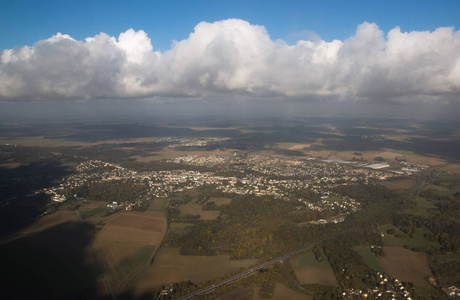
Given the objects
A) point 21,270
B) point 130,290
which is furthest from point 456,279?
point 21,270

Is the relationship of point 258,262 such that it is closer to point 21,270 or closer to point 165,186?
point 21,270

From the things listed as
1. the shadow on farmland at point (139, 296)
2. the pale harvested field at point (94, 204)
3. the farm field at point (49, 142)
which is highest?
the farm field at point (49, 142)

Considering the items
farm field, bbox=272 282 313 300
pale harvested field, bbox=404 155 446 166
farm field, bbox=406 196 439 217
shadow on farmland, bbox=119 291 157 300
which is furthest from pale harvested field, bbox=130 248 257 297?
pale harvested field, bbox=404 155 446 166

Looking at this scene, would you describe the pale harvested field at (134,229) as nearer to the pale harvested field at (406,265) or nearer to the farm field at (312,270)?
the farm field at (312,270)

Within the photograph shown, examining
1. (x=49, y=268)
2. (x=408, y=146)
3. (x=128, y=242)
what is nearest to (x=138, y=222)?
(x=128, y=242)

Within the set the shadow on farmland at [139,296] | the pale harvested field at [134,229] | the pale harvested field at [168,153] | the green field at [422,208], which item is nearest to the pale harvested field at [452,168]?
the green field at [422,208]

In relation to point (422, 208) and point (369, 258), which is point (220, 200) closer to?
point (369, 258)

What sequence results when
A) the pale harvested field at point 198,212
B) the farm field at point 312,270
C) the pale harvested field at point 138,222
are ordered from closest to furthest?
the farm field at point 312,270
the pale harvested field at point 138,222
the pale harvested field at point 198,212
